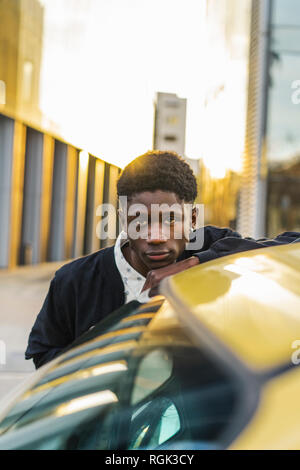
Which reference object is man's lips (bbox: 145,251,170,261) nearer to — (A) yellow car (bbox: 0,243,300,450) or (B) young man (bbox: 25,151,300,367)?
(B) young man (bbox: 25,151,300,367)

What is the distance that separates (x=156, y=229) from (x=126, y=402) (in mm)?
536

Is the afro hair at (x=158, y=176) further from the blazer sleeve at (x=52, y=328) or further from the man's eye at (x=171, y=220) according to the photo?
the blazer sleeve at (x=52, y=328)

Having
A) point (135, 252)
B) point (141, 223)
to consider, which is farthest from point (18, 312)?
point (141, 223)

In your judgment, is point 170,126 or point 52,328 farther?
point 170,126

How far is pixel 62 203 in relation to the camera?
1499 centimetres

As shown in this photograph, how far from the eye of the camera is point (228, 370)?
0.84 meters

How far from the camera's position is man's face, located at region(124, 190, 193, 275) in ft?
5.56

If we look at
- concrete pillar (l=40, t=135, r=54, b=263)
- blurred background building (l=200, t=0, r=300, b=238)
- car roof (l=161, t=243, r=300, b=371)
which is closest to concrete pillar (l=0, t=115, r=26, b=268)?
concrete pillar (l=40, t=135, r=54, b=263)

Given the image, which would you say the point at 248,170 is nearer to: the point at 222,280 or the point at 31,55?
the point at 31,55

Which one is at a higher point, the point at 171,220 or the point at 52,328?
the point at 171,220

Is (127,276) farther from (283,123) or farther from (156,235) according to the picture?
(283,123)

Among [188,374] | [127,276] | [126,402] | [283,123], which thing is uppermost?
[283,123]

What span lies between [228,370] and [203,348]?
96mm

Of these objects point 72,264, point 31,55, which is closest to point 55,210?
point 31,55
